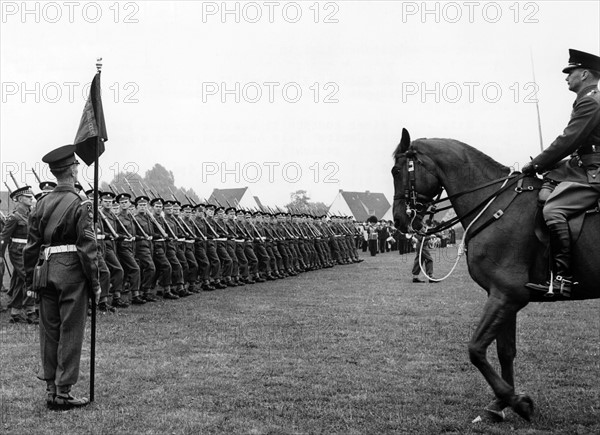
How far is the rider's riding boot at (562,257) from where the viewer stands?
5520 millimetres

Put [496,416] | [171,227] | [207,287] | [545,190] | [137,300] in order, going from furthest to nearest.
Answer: [207,287] < [171,227] < [137,300] < [545,190] < [496,416]

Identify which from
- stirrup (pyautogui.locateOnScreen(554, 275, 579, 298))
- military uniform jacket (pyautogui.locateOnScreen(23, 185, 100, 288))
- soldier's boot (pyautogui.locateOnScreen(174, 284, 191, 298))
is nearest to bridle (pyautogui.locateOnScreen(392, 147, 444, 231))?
stirrup (pyautogui.locateOnScreen(554, 275, 579, 298))

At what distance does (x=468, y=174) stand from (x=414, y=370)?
8.32ft

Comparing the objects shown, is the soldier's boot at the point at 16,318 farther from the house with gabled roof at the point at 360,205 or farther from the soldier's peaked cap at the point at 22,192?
the house with gabled roof at the point at 360,205

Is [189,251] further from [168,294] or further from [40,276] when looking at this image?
[40,276]

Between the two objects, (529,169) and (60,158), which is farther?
(60,158)

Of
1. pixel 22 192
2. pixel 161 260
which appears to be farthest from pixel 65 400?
pixel 161 260

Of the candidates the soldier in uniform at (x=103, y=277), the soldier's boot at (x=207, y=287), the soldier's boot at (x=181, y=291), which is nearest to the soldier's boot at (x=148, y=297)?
the soldier's boot at (x=181, y=291)

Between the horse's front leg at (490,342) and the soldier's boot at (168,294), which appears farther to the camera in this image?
the soldier's boot at (168,294)

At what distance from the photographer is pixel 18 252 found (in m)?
12.4

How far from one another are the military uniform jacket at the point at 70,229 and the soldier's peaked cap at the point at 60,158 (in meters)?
0.22

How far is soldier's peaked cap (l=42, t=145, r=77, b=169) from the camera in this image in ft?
20.3

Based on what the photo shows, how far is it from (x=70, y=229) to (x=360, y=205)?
76.6m

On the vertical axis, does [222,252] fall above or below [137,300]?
above
